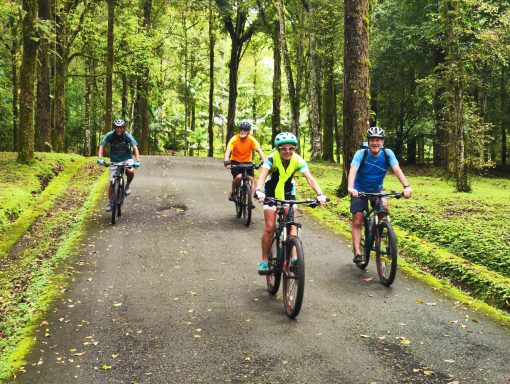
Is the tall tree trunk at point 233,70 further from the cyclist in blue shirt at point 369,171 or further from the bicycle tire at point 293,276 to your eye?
the bicycle tire at point 293,276

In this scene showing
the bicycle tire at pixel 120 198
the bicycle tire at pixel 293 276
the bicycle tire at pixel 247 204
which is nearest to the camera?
the bicycle tire at pixel 293 276

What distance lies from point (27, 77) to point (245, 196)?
9.65 m

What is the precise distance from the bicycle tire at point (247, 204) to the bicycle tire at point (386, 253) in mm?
3989

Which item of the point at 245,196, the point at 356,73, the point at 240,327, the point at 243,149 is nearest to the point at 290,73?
the point at 356,73

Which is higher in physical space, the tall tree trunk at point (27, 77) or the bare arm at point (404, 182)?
the tall tree trunk at point (27, 77)

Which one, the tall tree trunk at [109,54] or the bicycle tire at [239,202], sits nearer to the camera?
the bicycle tire at [239,202]

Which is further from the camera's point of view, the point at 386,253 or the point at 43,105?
the point at 43,105

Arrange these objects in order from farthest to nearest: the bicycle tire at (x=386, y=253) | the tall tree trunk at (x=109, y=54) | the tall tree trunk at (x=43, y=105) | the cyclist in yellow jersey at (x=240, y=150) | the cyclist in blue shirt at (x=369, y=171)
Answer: the tall tree trunk at (x=109, y=54) → the tall tree trunk at (x=43, y=105) → the cyclist in yellow jersey at (x=240, y=150) → the cyclist in blue shirt at (x=369, y=171) → the bicycle tire at (x=386, y=253)

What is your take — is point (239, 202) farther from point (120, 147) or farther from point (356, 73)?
point (356, 73)

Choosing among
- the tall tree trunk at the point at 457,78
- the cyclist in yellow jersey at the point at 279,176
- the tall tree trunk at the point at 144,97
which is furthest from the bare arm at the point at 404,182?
the tall tree trunk at the point at 144,97

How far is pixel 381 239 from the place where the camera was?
7.91m

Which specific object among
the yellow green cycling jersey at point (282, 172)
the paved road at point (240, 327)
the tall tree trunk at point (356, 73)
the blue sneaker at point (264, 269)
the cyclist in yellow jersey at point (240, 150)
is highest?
the tall tree trunk at point (356, 73)

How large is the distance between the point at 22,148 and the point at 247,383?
15.0m

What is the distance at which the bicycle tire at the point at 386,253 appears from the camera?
7355 mm
